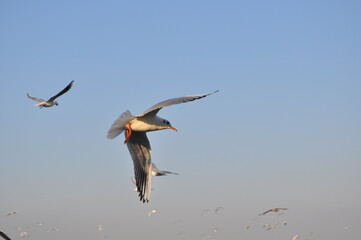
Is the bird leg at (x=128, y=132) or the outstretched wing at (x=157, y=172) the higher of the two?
the bird leg at (x=128, y=132)

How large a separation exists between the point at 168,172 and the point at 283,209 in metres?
3.68

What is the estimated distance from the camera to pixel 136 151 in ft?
38.2

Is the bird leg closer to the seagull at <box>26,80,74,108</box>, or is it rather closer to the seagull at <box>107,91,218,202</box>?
the seagull at <box>107,91,218,202</box>

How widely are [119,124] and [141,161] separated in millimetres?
1090

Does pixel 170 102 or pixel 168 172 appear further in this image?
pixel 168 172

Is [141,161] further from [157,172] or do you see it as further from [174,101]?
[174,101]

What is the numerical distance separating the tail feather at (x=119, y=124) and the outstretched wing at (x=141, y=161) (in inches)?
18.0

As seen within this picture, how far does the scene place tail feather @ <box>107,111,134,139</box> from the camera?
10984 millimetres

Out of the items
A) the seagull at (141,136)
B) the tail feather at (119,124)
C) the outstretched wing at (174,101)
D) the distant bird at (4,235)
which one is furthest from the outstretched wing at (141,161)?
the distant bird at (4,235)

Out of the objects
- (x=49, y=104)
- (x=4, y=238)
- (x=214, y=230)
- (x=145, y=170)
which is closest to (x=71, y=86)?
(x=49, y=104)

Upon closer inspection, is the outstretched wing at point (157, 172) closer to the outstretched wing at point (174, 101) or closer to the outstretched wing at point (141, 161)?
the outstretched wing at point (141, 161)

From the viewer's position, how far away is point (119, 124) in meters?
11.0

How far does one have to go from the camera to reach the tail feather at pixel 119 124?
36.0 feet

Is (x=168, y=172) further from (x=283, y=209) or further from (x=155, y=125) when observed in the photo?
(x=283, y=209)
